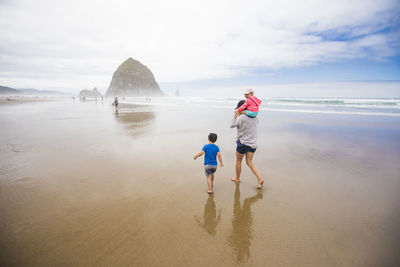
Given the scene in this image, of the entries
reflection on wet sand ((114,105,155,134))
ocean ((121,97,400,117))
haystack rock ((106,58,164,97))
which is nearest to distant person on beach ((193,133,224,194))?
reflection on wet sand ((114,105,155,134))

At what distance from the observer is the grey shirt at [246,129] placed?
13.0 ft

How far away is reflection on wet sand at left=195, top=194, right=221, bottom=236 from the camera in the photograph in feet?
9.43

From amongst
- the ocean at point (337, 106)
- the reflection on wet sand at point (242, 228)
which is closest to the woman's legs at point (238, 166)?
the reflection on wet sand at point (242, 228)

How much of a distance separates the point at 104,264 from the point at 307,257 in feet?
8.83

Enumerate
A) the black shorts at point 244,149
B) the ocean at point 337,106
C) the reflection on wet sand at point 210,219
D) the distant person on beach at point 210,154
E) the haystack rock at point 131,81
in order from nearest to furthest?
the reflection on wet sand at point 210,219 → the distant person on beach at point 210,154 → the black shorts at point 244,149 → the ocean at point 337,106 → the haystack rock at point 131,81

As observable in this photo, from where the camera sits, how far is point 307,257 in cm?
240

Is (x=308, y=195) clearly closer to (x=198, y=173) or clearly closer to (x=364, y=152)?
(x=198, y=173)

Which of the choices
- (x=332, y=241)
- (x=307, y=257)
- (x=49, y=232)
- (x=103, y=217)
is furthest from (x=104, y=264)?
(x=332, y=241)

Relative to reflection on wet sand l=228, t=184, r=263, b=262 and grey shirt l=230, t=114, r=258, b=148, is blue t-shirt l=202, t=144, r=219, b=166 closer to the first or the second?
grey shirt l=230, t=114, r=258, b=148

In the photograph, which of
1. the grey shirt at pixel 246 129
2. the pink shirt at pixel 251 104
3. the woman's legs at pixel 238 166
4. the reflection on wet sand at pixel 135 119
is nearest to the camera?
the pink shirt at pixel 251 104

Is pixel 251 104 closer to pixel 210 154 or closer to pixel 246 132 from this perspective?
pixel 246 132

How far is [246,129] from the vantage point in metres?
4.00

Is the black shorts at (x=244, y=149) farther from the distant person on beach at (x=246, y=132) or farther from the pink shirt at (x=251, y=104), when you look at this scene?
the pink shirt at (x=251, y=104)

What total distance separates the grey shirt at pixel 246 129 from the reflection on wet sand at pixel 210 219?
1538 millimetres
